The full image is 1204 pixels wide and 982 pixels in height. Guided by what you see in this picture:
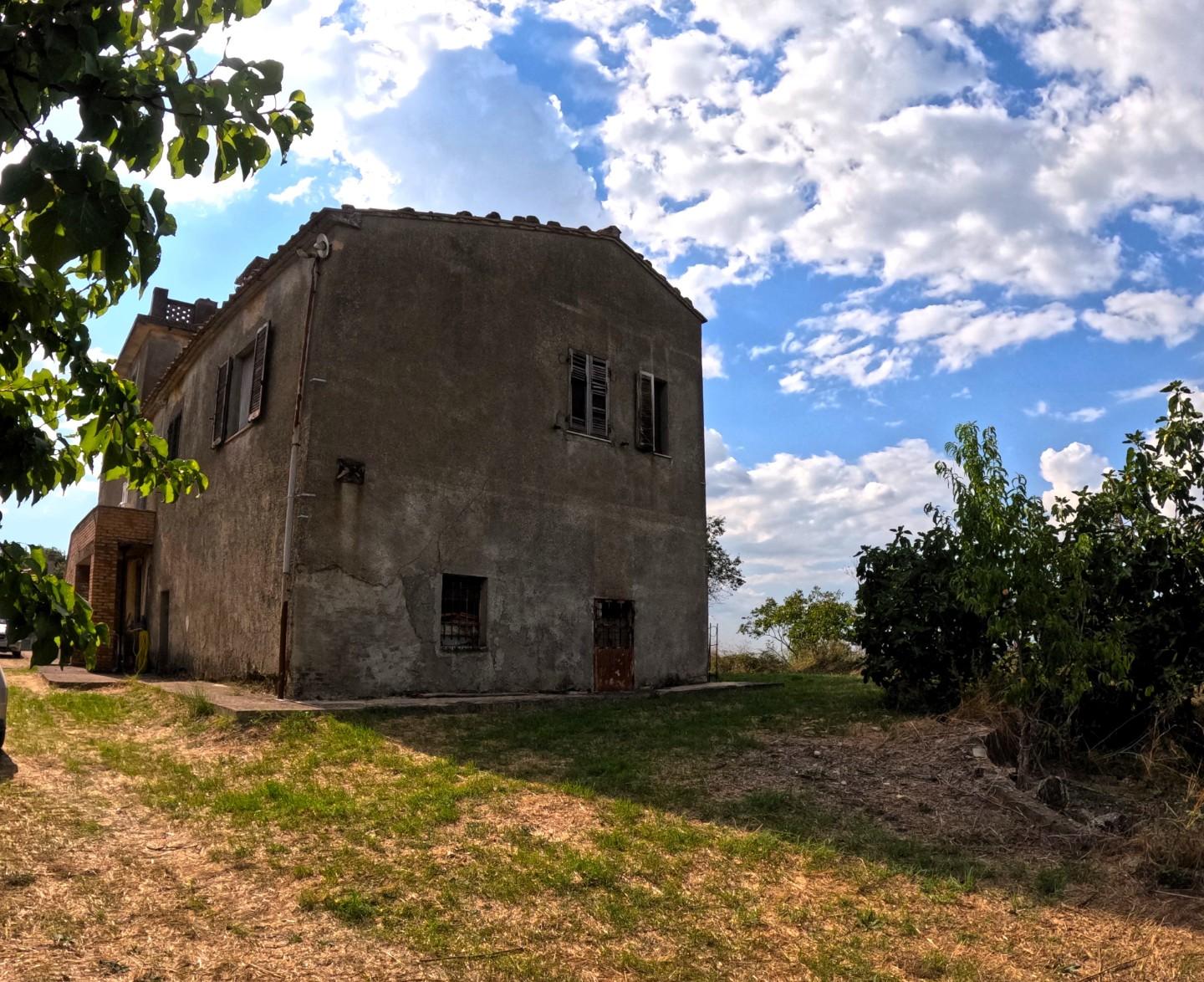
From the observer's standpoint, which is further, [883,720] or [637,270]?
[637,270]

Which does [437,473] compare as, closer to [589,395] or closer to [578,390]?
[578,390]

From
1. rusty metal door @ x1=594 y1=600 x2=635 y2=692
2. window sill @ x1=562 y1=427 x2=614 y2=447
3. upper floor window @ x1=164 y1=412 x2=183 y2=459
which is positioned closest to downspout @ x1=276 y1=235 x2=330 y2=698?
window sill @ x1=562 y1=427 x2=614 y2=447

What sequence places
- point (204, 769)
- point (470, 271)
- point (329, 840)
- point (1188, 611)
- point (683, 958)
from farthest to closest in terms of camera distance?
1. point (470, 271)
2. point (1188, 611)
3. point (204, 769)
4. point (329, 840)
5. point (683, 958)

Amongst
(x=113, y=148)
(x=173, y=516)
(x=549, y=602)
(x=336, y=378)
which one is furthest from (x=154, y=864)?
(x=173, y=516)

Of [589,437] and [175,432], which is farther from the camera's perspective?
[175,432]

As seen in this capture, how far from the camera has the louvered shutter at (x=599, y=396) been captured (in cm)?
1514

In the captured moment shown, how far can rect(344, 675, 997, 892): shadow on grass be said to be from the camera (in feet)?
21.0

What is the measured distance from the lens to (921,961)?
15.2 feet

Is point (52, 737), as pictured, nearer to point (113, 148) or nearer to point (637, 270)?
point (113, 148)

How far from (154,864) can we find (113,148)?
4850mm

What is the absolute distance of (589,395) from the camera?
1514 centimetres

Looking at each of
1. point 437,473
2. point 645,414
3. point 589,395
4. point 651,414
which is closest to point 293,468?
point 437,473

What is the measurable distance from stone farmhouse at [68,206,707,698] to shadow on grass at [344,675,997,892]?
5.28 feet

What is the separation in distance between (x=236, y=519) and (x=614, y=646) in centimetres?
597
